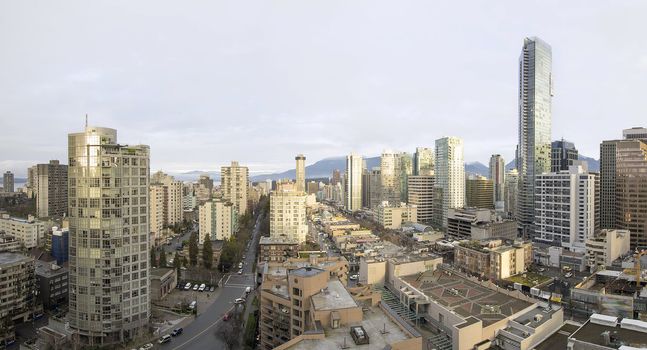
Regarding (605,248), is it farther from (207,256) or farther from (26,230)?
(26,230)

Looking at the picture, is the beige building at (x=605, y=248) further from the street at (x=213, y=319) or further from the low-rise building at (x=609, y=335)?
the street at (x=213, y=319)

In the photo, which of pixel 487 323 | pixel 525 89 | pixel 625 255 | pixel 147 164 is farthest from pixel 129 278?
pixel 525 89

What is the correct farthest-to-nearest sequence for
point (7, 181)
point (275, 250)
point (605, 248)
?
point (7, 181), point (275, 250), point (605, 248)

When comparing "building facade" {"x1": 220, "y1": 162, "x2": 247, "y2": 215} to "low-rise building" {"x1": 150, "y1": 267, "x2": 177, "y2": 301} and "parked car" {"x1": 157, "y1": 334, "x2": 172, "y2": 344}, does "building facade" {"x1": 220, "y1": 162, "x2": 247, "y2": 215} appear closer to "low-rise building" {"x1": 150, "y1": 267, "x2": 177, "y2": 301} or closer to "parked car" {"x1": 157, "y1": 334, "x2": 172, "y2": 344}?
"low-rise building" {"x1": 150, "y1": 267, "x2": 177, "y2": 301}

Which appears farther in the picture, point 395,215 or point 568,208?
point 395,215

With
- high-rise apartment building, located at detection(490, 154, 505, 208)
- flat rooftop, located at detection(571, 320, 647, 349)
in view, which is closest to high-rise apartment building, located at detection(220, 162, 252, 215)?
flat rooftop, located at detection(571, 320, 647, 349)

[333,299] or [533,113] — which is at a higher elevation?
[533,113]

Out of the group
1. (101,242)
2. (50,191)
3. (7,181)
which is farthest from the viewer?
(7,181)

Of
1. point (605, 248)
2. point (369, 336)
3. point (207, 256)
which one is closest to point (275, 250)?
point (207, 256)
